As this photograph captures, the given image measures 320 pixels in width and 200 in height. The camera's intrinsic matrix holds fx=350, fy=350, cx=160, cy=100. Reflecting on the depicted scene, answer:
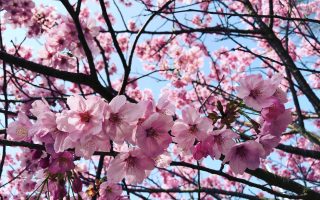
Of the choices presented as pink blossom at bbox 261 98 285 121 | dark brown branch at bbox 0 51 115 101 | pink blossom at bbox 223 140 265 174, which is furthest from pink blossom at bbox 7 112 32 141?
pink blossom at bbox 261 98 285 121

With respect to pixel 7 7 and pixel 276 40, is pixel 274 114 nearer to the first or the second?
pixel 276 40

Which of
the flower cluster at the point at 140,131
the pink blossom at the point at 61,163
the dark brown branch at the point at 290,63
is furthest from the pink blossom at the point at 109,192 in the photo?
the dark brown branch at the point at 290,63

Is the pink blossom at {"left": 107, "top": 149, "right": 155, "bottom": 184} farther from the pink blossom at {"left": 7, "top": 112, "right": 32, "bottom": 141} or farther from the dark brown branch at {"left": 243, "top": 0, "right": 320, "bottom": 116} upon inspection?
the dark brown branch at {"left": 243, "top": 0, "right": 320, "bottom": 116}

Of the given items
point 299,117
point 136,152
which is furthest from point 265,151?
point 299,117

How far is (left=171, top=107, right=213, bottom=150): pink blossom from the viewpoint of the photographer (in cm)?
168

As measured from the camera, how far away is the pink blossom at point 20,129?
5.70ft

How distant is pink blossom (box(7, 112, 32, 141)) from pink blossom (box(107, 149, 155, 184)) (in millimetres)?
454

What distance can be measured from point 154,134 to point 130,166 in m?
0.34

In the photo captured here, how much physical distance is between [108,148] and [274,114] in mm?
808

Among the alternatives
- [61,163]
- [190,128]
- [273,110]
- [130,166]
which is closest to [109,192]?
[130,166]

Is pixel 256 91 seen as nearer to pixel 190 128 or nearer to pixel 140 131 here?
pixel 190 128

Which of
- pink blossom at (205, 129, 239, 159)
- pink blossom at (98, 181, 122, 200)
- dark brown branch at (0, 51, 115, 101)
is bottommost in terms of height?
pink blossom at (205, 129, 239, 159)

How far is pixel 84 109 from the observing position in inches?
61.2

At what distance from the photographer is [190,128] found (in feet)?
5.63
